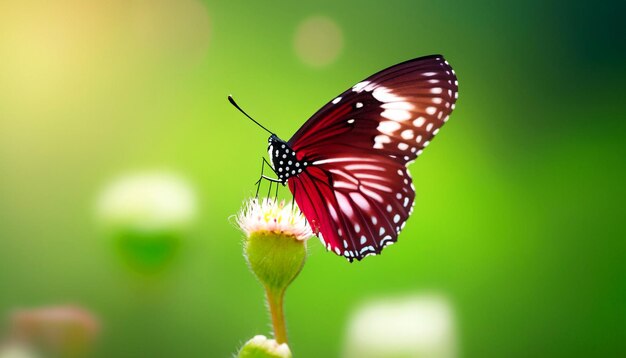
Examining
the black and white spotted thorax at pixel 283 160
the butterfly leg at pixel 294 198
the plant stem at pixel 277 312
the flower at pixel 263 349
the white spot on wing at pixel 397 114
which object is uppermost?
the white spot on wing at pixel 397 114

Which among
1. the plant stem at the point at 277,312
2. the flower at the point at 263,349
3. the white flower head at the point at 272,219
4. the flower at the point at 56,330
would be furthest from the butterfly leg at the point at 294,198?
the flower at the point at 56,330

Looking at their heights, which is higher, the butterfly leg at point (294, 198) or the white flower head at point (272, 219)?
the butterfly leg at point (294, 198)

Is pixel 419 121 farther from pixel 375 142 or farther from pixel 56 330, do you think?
pixel 56 330

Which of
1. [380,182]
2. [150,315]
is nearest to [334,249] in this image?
[380,182]

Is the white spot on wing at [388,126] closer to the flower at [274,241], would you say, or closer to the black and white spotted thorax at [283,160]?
the black and white spotted thorax at [283,160]

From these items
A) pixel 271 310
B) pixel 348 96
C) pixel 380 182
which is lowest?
pixel 271 310

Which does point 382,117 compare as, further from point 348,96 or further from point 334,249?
point 334,249
